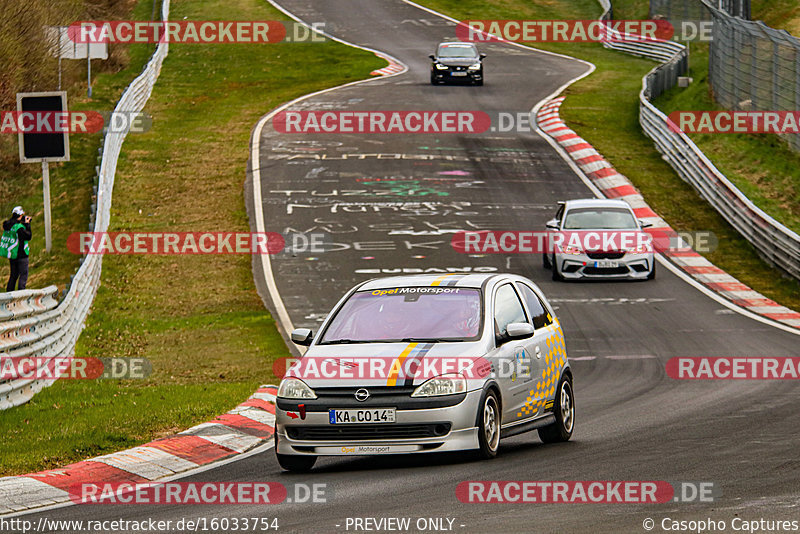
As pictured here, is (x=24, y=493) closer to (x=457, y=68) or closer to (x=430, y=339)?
(x=430, y=339)

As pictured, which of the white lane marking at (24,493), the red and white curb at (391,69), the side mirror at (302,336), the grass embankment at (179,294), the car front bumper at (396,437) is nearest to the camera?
the white lane marking at (24,493)

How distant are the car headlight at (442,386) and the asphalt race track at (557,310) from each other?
60 centimetres

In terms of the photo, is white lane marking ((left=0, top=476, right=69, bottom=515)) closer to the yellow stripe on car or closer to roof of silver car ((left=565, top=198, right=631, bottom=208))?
the yellow stripe on car

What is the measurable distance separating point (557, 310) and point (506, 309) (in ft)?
35.9

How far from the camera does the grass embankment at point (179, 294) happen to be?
13.2m

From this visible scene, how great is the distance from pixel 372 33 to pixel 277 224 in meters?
36.4

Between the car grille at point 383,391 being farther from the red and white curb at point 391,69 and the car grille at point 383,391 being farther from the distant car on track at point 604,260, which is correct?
the red and white curb at point 391,69

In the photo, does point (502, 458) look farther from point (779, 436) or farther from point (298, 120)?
point (298, 120)

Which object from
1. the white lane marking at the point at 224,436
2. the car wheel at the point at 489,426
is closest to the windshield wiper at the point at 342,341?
the car wheel at the point at 489,426

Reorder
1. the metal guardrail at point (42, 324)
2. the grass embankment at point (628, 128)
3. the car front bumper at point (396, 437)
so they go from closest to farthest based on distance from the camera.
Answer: the car front bumper at point (396, 437) → the metal guardrail at point (42, 324) → the grass embankment at point (628, 128)

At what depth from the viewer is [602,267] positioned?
82.3ft

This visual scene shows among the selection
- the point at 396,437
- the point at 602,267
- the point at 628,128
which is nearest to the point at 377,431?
the point at 396,437

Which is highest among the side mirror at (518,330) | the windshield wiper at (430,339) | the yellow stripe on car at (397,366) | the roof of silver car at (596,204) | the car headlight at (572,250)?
the side mirror at (518,330)

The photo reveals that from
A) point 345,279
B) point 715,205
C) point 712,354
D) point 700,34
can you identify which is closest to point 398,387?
point 712,354
